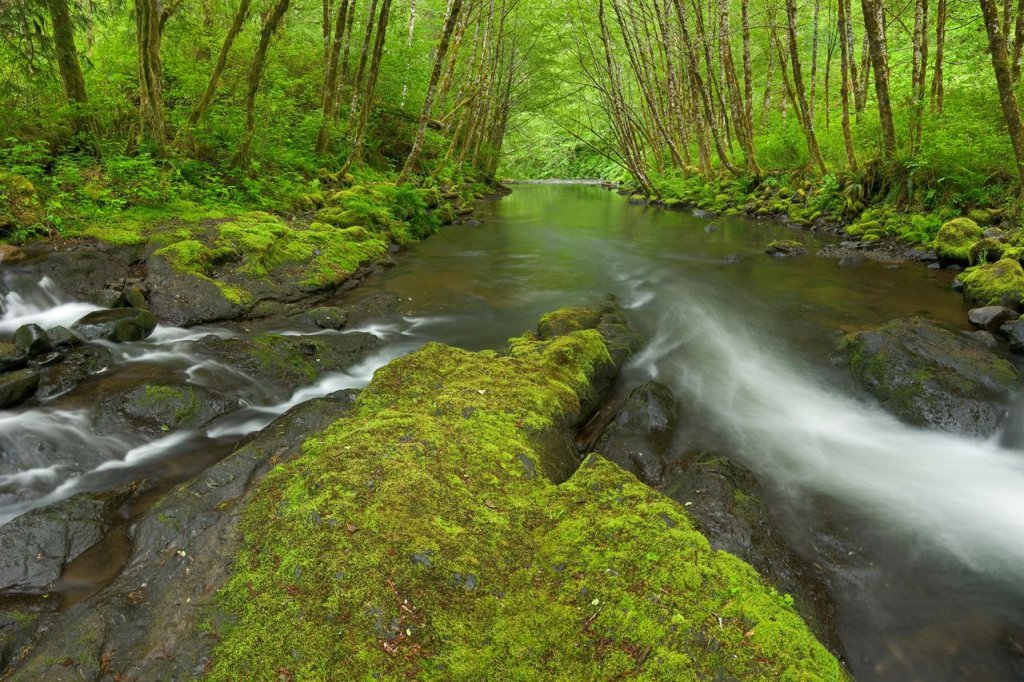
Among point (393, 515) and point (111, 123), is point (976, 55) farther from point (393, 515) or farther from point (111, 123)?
point (111, 123)

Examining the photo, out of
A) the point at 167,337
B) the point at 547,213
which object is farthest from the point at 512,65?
the point at 167,337

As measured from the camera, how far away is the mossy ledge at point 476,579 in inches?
87.2

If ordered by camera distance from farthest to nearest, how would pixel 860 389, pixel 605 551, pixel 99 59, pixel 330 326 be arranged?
pixel 99 59 → pixel 330 326 → pixel 860 389 → pixel 605 551

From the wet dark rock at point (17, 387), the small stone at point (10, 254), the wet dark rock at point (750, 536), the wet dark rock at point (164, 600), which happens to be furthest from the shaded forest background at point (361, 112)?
the wet dark rock at point (750, 536)

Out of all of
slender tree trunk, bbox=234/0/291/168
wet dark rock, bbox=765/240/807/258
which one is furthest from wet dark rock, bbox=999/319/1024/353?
slender tree trunk, bbox=234/0/291/168

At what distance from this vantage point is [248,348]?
642 centimetres

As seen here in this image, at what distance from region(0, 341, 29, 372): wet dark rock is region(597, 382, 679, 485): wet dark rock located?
18.7ft

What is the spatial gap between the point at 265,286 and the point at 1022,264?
39.4ft

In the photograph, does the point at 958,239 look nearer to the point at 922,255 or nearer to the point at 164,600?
the point at 922,255

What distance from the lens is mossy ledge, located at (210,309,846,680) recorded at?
2.21m

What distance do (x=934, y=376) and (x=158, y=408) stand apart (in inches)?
299

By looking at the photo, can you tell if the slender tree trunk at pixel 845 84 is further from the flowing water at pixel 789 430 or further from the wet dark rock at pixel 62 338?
the wet dark rock at pixel 62 338

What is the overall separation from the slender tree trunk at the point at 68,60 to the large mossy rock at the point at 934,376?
43.7 ft

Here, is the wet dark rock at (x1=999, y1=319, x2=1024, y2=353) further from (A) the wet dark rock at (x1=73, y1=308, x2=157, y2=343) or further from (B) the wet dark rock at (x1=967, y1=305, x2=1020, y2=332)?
(A) the wet dark rock at (x1=73, y1=308, x2=157, y2=343)
